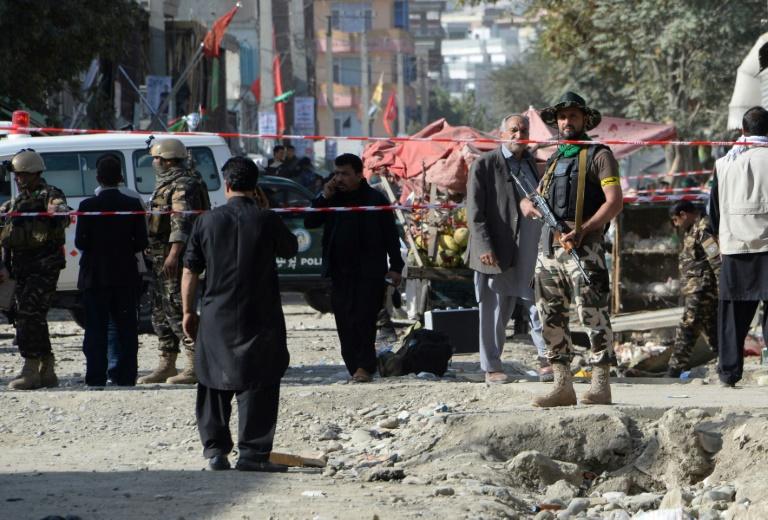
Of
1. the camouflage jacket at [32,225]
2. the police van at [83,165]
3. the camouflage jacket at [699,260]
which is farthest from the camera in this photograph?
the police van at [83,165]

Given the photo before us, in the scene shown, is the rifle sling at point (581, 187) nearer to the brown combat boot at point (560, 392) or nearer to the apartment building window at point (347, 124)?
the brown combat boot at point (560, 392)

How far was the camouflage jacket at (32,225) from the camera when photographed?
1009 cm

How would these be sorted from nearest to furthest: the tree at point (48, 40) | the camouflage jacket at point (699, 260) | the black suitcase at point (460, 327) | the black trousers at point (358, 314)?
the black trousers at point (358, 314)
the camouflage jacket at point (699, 260)
the black suitcase at point (460, 327)
the tree at point (48, 40)

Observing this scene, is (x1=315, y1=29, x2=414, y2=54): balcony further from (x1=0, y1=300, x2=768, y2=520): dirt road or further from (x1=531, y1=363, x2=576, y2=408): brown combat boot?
(x1=531, y1=363, x2=576, y2=408): brown combat boot

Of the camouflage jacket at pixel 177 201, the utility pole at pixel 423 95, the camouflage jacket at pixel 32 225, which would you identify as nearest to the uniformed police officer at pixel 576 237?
the camouflage jacket at pixel 177 201

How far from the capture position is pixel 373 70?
117 metres

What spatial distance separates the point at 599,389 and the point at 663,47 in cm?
2108

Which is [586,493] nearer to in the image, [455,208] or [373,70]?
[455,208]

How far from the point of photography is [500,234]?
9938mm

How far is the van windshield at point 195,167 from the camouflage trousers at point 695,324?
5.18 m

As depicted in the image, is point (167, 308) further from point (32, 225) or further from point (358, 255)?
point (358, 255)

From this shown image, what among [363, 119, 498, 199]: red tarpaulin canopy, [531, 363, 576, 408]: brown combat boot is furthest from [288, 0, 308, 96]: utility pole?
[531, 363, 576, 408]: brown combat boot

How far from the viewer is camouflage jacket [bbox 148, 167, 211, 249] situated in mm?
9898

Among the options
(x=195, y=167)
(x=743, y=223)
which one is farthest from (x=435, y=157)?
(x=743, y=223)
